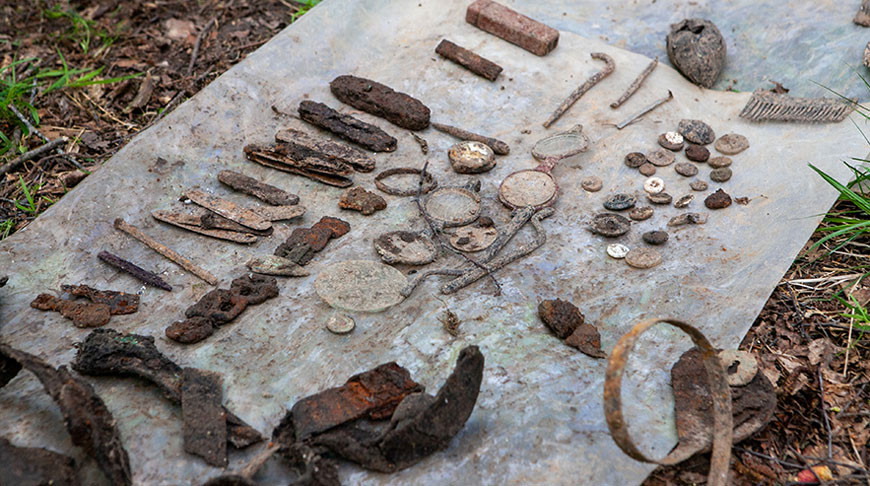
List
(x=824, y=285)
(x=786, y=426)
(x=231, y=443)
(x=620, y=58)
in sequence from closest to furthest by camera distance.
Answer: (x=231, y=443)
(x=786, y=426)
(x=824, y=285)
(x=620, y=58)

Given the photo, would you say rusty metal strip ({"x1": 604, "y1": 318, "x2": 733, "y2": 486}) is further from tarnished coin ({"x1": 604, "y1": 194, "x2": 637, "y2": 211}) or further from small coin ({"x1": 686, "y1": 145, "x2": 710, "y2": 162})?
small coin ({"x1": 686, "y1": 145, "x2": 710, "y2": 162})

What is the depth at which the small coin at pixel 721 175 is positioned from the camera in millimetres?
4352

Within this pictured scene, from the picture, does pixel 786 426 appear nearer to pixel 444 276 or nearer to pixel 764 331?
pixel 764 331

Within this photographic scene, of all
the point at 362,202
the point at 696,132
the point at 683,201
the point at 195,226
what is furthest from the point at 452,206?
the point at 696,132

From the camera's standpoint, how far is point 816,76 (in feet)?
16.8

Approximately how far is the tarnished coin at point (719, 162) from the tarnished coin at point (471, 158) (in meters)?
1.44

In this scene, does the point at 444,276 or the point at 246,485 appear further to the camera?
the point at 444,276

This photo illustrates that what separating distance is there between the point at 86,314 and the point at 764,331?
3410 millimetres

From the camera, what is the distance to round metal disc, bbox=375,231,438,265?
3846 millimetres

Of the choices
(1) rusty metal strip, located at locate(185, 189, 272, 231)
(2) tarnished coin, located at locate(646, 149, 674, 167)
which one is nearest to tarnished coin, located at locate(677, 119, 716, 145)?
(2) tarnished coin, located at locate(646, 149, 674, 167)

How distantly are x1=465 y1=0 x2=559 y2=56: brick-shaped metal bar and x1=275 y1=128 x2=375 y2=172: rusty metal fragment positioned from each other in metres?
1.77

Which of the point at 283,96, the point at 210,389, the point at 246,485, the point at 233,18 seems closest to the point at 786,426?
the point at 246,485

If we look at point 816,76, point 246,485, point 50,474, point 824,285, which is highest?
point 816,76

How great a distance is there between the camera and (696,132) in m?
4.72
